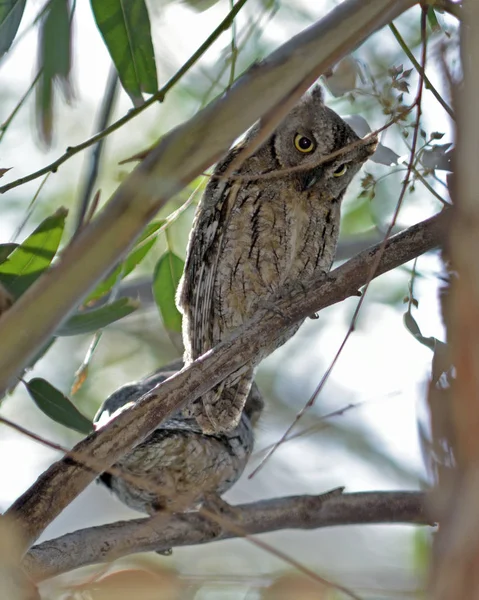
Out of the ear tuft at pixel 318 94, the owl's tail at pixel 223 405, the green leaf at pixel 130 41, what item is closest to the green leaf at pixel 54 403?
the owl's tail at pixel 223 405

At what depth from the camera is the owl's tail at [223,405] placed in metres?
2.53

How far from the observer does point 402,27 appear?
302 cm

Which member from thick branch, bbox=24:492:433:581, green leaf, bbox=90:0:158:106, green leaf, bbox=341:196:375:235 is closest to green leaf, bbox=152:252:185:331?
thick branch, bbox=24:492:433:581

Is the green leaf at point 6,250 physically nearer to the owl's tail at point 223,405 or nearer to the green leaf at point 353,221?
the owl's tail at point 223,405

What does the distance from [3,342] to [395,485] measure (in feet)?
17.1

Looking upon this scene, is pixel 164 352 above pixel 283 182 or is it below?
above

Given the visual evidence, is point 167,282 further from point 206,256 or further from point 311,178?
point 311,178

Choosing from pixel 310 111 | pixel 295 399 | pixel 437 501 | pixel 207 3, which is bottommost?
pixel 437 501

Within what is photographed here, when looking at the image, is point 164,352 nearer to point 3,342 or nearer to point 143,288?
point 143,288

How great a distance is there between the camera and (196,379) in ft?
5.70

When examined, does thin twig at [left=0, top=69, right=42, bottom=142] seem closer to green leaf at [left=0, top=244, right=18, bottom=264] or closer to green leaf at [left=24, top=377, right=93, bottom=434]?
green leaf at [left=0, top=244, right=18, bottom=264]

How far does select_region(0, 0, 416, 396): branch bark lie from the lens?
811 millimetres

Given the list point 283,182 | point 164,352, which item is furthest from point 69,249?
point 164,352

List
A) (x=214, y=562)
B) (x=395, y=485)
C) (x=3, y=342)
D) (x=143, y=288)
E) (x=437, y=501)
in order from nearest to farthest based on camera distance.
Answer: (x=437, y=501), (x=3, y=342), (x=214, y=562), (x=143, y=288), (x=395, y=485)
